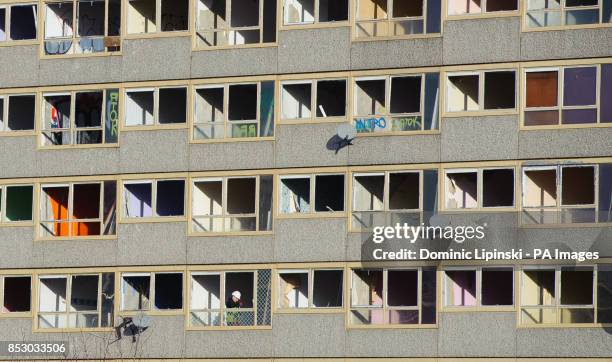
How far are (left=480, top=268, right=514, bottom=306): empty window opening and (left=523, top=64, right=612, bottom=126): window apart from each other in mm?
3978

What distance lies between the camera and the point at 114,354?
59.1 metres

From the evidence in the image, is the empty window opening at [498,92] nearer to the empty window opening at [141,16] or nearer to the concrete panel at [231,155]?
the concrete panel at [231,155]

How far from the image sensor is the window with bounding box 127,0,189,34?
60.6 meters

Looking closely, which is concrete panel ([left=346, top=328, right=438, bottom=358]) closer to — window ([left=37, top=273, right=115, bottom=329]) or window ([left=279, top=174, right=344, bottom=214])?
window ([left=279, top=174, right=344, bottom=214])

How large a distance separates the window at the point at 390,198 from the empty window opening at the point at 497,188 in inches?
56.5

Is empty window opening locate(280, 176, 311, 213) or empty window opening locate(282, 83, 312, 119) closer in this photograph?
empty window opening locate(280, 176, 311, 213)

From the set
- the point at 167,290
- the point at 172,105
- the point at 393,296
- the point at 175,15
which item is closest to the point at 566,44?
the point at 393,296

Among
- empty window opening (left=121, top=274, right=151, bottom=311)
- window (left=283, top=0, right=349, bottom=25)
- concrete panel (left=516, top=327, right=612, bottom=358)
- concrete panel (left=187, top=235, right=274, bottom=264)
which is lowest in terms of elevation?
concrete panel (left=516, top=327, right=612, bottom=358)

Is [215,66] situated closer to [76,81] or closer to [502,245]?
[76,81]

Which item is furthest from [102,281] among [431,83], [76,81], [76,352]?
[431,83]

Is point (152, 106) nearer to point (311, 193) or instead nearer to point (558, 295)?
point (311, 193)

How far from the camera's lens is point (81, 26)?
61.6m

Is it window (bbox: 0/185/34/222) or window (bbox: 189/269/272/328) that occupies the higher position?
window (bbox: 0/185/34/222)

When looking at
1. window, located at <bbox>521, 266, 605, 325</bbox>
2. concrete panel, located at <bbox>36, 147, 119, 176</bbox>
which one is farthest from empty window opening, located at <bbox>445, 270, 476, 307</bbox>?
concrete panel, located at <bbox>36, 147, 119, 176</bbox>
